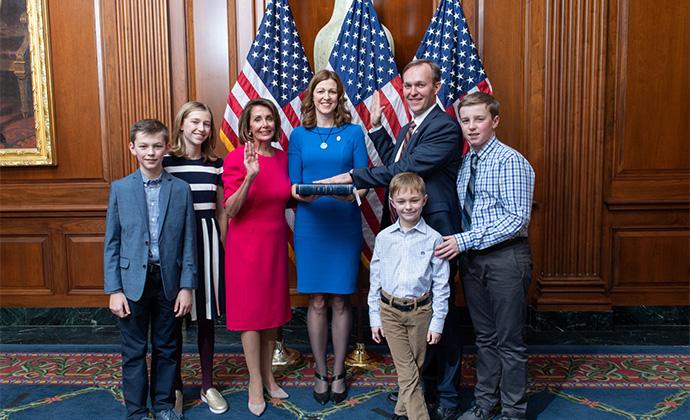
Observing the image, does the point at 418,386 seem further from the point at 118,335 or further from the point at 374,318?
the point at 118,335

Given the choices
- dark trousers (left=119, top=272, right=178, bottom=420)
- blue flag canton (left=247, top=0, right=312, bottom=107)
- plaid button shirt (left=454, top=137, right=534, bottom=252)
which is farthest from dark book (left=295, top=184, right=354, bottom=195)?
blue flag canton (left=247, top=0, right=312, bottom=107)

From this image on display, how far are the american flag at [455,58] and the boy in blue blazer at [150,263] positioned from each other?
2.17m

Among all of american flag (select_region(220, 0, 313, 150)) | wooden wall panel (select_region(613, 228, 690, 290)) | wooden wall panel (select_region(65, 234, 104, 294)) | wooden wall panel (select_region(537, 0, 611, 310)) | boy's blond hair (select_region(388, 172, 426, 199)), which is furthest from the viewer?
wooden wall panel (select_region(65, 234, 104, 294))

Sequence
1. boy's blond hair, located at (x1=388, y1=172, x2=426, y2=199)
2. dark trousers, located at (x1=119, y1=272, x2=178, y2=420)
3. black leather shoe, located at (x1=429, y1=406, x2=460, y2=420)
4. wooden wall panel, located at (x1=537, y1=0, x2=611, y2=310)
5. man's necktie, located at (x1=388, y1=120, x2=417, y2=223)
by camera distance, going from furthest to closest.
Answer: wooden wall panel, located at (x1=537, y1=0, x2=611, y2=310) < man's necktie, located at (x1=388, y1=120, x2=417, y2=223) < black leather shoe, located at (x1=429, y1=406, x2=460, y2=420) < dark trousers, located at (x1=119, y1=272, x2=178, y2=420) < boy's blond hair, located at (x1=388, y1=172, x2=426, y2=199)

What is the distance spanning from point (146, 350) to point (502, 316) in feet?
5.94

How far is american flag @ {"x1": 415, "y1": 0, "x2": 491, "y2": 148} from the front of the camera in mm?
3982

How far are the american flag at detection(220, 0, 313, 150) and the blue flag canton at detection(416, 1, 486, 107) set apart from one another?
102 cm

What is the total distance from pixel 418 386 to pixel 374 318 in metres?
0.39

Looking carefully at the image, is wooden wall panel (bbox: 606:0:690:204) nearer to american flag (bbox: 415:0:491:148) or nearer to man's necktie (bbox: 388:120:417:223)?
american flag (bbox: 415:0:491:148)

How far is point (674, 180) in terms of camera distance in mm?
4453

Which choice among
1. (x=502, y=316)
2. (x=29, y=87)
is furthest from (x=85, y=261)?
(x=502, y=316)

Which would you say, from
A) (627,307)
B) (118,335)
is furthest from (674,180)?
(118,335)

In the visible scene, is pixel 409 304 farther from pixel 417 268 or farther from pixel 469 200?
pixel 469 200

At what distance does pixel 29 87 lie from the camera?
4.61 meters
